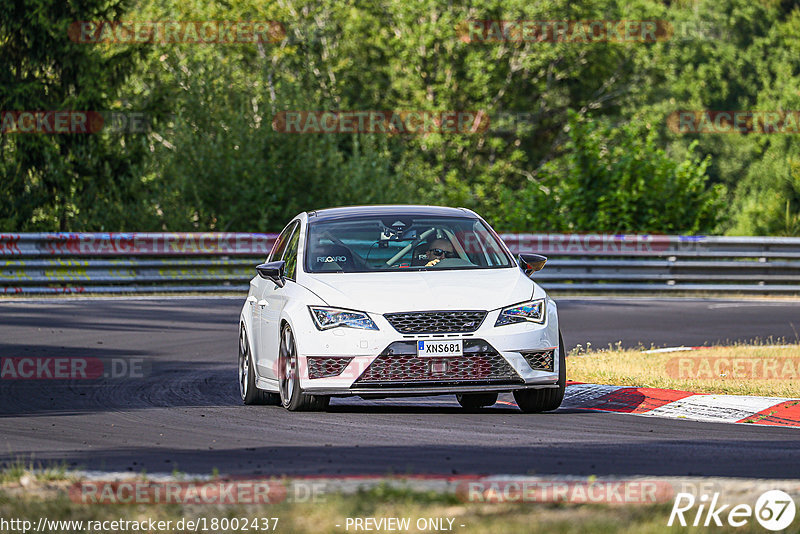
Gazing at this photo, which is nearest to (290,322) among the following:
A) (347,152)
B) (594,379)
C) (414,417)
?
(414,417)

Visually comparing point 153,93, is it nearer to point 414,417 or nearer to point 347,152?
point 347,152

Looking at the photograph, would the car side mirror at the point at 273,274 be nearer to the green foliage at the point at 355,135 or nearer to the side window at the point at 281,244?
the side window at the point at 281,244

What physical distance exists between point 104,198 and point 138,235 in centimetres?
911

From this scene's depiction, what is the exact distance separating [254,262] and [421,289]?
50.0ft

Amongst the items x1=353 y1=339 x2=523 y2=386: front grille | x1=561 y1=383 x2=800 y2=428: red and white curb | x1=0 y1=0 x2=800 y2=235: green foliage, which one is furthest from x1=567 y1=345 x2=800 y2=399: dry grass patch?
x1=0 y1=0 x2=800 y2=235: green foliage

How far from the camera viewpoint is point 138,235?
2448 centimetres

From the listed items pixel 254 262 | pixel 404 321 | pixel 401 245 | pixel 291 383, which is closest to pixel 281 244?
pixel 401 245

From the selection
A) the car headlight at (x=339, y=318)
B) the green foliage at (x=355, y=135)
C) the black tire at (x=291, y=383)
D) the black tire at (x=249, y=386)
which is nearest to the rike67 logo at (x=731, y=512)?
the car headlight at (x=339, y=318)

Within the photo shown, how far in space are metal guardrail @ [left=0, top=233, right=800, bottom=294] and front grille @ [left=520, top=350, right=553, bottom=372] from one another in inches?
599

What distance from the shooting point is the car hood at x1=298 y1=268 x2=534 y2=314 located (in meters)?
9.93

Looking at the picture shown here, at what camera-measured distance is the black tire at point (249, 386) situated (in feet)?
37.5

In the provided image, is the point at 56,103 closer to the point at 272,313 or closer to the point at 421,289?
the point at 272,313

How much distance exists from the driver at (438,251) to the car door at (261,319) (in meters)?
1.37

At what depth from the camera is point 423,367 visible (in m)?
9.79
